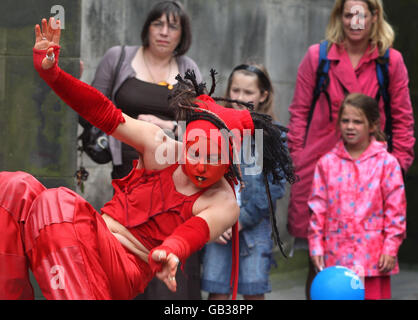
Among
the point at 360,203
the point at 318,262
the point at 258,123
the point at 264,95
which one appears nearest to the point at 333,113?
the point at 264,95

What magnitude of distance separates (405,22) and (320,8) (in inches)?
30.1

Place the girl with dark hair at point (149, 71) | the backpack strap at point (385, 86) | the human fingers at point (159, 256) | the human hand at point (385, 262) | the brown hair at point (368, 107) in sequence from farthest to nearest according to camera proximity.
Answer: the backpack strap at point (385, 86)
the brown hair at point (368, 107)
the human hand at point (385, 262)
the girl with dark hair at point (149, 71)
the human fingers at point (159, 256)

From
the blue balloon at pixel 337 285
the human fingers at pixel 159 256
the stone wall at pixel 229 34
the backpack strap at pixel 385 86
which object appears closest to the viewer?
the human fingers at pixel 159 256

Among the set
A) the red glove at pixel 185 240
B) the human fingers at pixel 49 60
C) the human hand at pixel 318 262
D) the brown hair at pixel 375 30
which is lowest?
the human hand at pixel 318 262

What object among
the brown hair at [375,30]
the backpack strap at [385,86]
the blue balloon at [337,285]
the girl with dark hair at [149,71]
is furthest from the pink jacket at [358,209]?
the girl with dark hair at [149,71]

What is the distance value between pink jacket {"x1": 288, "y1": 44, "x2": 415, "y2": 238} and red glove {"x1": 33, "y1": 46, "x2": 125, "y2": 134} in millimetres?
2272

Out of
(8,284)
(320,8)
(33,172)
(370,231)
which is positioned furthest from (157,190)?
(320,8)

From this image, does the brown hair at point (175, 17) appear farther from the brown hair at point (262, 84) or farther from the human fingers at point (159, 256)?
the human fingers at point (159, 256)

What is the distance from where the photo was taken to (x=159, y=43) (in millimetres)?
4898

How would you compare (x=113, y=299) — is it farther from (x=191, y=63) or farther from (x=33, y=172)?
(x=191, y=63)

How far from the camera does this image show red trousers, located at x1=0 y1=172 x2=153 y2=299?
9.59 ft

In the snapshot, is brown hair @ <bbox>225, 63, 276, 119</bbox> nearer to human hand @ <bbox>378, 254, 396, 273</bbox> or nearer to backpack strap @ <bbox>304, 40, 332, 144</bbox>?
backpack strap @ <bbox>304, 40, 332, 144</bbox>

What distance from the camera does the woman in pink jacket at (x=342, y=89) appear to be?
5.22m

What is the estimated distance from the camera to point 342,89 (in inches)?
208
